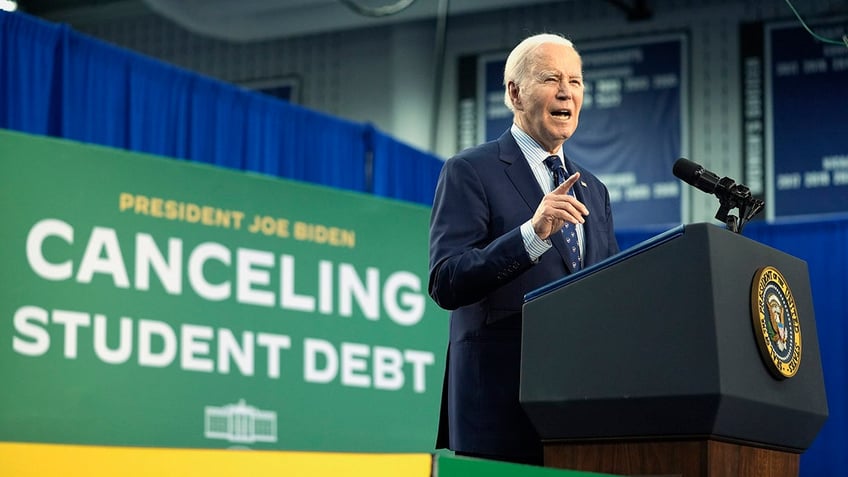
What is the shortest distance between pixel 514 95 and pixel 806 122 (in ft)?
24.2

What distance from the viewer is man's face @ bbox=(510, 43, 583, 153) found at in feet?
6.26

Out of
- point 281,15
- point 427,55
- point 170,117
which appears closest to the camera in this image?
point 170,117

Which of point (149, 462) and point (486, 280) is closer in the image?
point (486, 280)

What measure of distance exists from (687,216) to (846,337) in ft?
5.90

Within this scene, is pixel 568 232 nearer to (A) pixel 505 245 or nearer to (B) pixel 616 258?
(A) pixel 505 245

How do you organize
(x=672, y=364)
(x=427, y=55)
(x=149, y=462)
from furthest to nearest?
(x=427, y=55), (x=149, y=462), (x=672, y=364)

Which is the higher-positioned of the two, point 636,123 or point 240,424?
point 636,123

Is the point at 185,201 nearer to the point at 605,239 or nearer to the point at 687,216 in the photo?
the point at 605,239

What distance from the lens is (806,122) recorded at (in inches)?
348

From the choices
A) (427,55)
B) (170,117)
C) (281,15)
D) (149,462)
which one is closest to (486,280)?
(149,462)

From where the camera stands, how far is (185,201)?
5355 millimetres

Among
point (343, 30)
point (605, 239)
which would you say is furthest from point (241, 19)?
point (605, 239)

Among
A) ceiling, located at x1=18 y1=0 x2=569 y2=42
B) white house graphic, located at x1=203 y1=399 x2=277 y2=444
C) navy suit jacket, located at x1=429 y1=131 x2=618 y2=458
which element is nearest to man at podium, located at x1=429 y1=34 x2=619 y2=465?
navy suit jacket, located at x1=429 y1=131 x2=618 y2=458

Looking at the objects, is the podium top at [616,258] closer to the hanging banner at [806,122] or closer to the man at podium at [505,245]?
the man at podium at [505,245]
